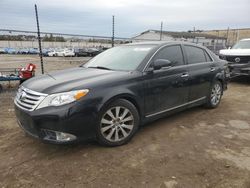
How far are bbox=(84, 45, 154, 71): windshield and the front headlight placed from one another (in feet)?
3.69

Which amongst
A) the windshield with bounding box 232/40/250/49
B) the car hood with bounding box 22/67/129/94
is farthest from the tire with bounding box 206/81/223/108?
the windshield with bounding box 232/40/250/49

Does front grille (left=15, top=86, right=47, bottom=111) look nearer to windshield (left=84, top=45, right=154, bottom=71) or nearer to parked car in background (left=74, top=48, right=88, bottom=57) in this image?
windshield (left=84, top=45, right=154, bottom=71)

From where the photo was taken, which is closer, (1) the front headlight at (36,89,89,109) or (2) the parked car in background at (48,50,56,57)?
(1) the front headlight at (36,89,89,109)

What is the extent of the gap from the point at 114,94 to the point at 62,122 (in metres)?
0.83

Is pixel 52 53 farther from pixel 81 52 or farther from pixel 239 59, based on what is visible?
pixel 239 59

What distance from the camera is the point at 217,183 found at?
9.04 feet

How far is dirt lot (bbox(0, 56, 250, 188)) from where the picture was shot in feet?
9.23

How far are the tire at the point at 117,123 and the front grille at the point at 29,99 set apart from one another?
2.81 feet

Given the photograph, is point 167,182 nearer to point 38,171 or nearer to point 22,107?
point 38,171

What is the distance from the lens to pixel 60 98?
3.17m

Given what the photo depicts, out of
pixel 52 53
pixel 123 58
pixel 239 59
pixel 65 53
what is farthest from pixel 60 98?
pixel 52 53

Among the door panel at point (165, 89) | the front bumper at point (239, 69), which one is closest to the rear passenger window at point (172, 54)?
the door panel at point (165, 89)

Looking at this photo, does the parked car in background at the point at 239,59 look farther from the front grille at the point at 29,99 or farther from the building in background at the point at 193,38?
the building in background at the point at 193,38

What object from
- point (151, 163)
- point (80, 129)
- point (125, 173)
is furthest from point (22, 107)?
point (151, 163)
